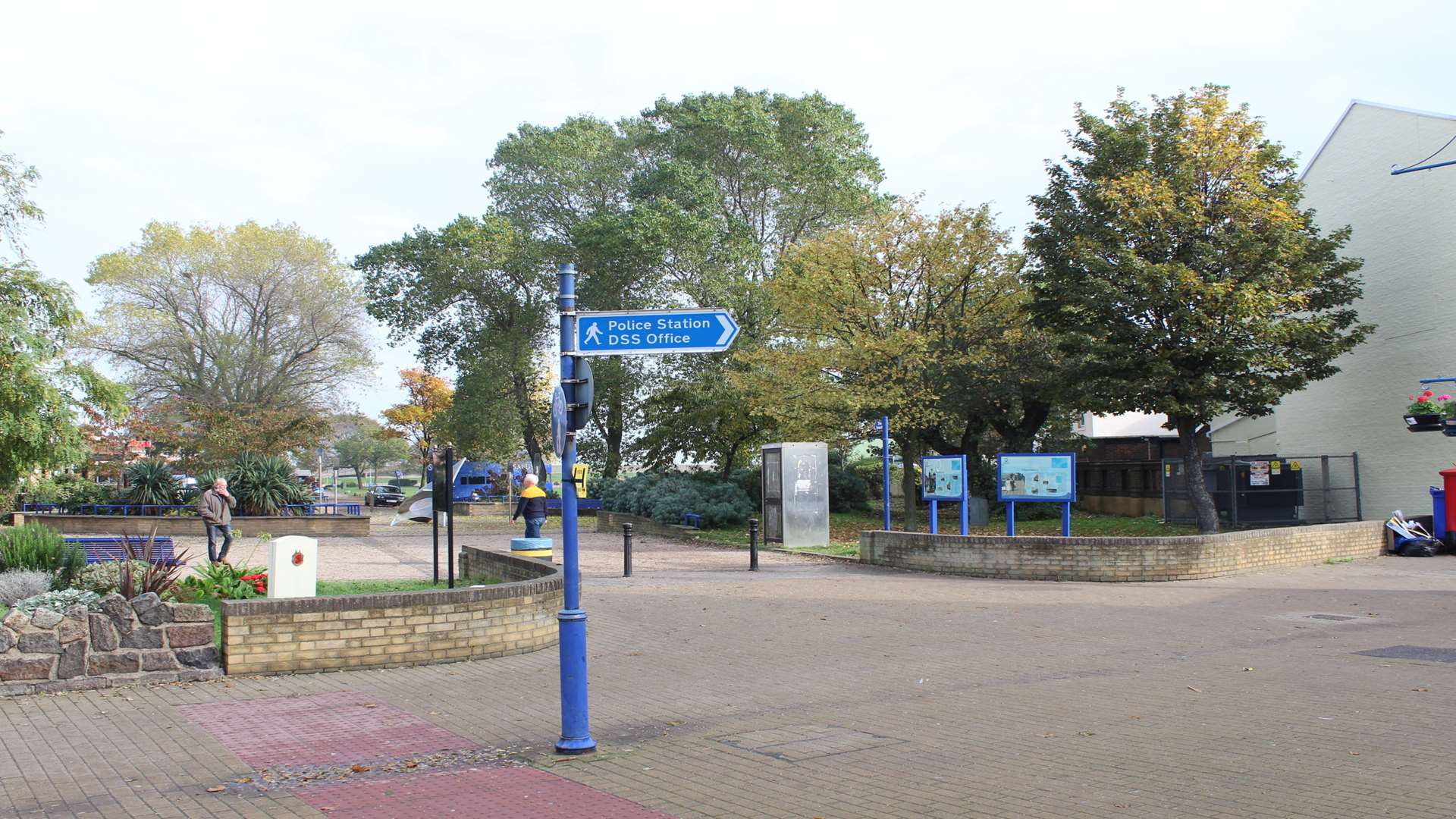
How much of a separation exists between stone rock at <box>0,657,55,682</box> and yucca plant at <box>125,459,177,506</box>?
72.2 ft

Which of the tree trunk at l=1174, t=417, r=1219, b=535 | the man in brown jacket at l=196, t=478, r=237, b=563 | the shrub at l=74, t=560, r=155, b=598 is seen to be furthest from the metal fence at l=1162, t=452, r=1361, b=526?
the shrub at l=74, t=560, r=155, b=598

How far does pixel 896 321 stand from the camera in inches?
1198

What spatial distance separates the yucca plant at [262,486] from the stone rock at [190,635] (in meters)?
20.7

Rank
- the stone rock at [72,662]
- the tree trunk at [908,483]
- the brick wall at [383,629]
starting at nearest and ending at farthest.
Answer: the stone rock at [72,662] → the brick wall at [383,629] → the tree trunk at [908,483]

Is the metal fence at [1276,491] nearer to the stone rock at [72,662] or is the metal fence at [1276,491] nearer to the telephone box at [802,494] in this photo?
the telephone box at [802,494]

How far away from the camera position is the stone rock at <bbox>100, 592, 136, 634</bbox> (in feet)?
30.3

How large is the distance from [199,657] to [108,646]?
2.31 ft

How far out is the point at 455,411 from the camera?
4169 centimetres

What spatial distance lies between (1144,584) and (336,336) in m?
40.0

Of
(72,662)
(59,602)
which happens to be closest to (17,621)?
(59,602)

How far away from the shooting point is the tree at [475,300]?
132ft

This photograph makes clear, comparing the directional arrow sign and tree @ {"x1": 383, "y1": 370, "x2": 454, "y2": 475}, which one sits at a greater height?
tree @ {"x1": 383, "y1": 370, "x2": 454, "y2": 475}

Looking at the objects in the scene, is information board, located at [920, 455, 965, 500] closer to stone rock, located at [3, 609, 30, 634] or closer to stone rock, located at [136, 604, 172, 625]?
stone rock, located at [136, 604, 172, 625]

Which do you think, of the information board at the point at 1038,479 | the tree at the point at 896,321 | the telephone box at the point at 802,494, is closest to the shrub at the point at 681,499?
the tree at the point at 896,321
